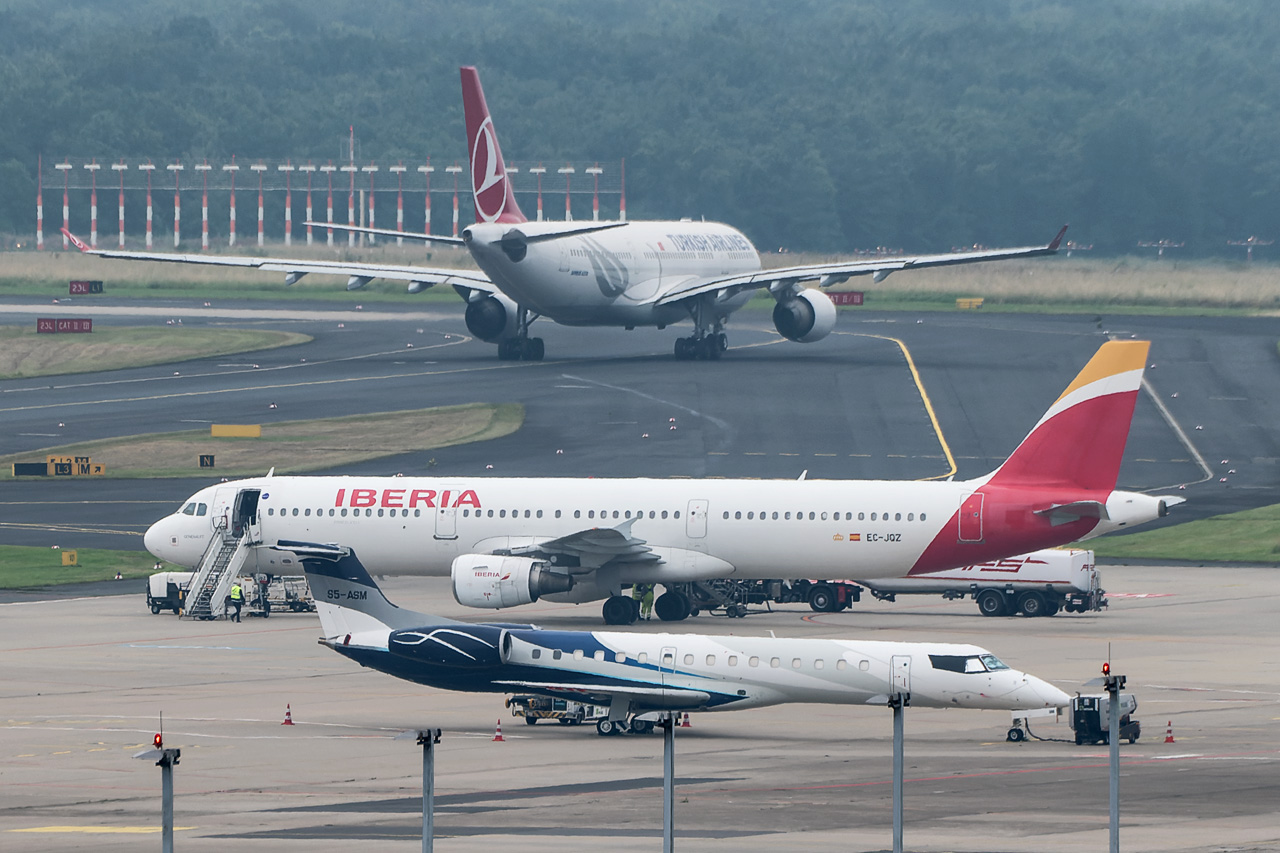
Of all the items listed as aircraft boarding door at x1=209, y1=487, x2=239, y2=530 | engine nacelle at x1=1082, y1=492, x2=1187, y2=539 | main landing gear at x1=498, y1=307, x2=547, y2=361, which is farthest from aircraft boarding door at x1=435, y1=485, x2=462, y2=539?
main landing gear at x1=498, y1=307, x2=547, y2=361

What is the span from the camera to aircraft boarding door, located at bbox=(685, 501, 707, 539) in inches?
2307

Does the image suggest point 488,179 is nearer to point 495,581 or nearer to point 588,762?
point 495,581

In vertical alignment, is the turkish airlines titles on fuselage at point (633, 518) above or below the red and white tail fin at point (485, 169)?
below

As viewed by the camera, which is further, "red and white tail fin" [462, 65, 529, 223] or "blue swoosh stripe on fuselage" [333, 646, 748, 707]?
"red and white tail fin" [462, 65, 529, 223]

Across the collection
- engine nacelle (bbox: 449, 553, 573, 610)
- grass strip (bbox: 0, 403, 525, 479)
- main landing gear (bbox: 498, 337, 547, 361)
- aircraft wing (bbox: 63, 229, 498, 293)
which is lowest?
engine nacelle (bbox: 449, 553, 573, 610)

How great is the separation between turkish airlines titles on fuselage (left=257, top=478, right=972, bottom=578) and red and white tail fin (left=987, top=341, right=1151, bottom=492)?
2.36m

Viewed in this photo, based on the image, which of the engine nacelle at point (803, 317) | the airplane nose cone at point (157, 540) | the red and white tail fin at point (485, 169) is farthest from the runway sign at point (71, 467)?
the engine nacelle at point (803, 317)

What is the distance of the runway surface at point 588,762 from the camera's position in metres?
30.0

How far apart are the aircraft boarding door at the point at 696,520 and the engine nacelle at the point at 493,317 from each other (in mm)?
51327

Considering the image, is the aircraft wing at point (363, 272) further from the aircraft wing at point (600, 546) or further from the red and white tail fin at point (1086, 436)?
the red and white tail fin at point (1086, 436)

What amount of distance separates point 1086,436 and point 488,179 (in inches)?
1918

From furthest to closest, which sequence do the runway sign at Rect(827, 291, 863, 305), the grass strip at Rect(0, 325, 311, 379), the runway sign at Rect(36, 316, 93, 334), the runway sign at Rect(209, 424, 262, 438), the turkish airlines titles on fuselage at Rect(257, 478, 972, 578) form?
the runway sign at Rect(827, 291, 863, 305) < the runway sign at Rect(36, 316, 93, 334) < the grass strip at Rect(0, 325, 311, 379) < the runway sign at Rect(209, 424, 262, 438) < the turkish airlines titles on fuselage at Rect(257, 478, 972, 578)

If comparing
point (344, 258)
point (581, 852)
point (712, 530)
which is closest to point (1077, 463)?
point (712, 530)

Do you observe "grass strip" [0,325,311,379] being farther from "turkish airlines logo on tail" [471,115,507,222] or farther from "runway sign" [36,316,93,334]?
"turkish airlines logo on tail" [471,115,507,222]
